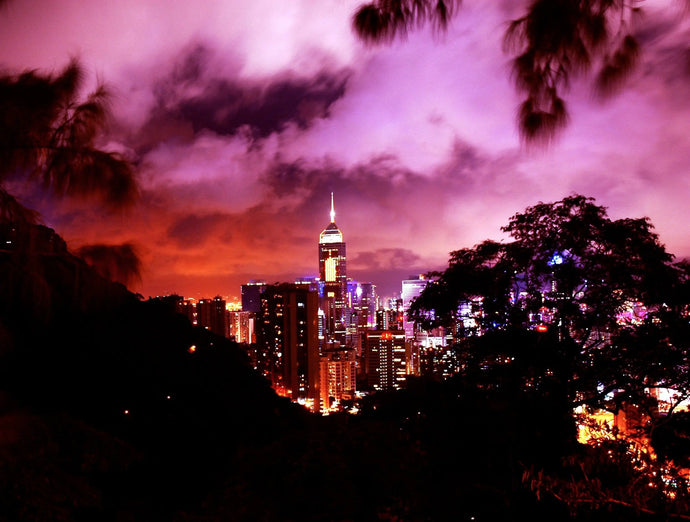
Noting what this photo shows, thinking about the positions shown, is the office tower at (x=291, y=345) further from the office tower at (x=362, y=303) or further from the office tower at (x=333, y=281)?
the office tower at (x=362, y=303)

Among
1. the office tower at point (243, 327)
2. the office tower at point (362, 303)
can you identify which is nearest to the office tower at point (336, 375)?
the office tower at point (243, 327)

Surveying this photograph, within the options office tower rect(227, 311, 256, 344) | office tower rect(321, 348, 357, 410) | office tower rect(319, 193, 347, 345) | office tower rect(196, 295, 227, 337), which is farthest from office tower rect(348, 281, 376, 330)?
office tower rect(196, 295, 227, 337)

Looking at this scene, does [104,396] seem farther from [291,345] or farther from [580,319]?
[291,345]

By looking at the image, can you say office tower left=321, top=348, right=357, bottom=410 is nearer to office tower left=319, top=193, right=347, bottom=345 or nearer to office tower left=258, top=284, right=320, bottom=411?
office tower left=258, top=284, right=320, bottom=411


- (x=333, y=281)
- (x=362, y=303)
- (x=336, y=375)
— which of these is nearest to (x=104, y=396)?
(x=336, y=375)

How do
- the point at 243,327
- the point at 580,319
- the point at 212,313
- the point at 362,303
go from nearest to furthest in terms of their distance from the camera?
the point at 580,319 → the point at 212,313 → the point at 243,327 → the point at 362,303

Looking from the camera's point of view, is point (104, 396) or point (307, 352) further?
point (307, 352)

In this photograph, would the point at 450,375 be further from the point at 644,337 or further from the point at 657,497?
the point at 657,497
